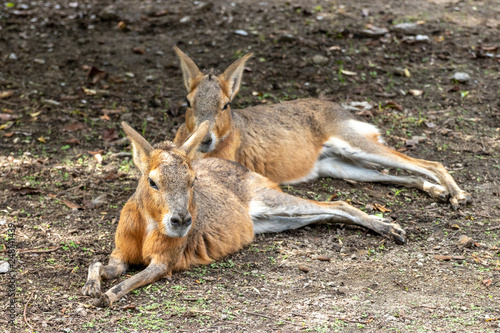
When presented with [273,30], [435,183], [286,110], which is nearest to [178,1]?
[273,30]

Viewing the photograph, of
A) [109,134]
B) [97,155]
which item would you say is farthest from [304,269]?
[109,134]

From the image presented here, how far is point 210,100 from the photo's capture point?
609 centimetres

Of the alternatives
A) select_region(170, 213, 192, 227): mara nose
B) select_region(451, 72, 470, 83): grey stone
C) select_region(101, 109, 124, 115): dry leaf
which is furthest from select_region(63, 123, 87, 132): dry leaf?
select_region(451, 72, 470, 83): grey stone

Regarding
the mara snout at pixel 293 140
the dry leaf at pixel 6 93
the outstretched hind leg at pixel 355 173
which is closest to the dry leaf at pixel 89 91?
the dry leaf at pixel 6 93

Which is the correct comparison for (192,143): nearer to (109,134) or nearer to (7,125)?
(109,134)

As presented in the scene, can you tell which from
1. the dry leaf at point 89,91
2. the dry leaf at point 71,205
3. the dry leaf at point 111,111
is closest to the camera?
the dry leaf at point 71,205

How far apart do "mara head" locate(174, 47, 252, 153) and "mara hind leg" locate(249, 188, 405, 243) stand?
88 cm

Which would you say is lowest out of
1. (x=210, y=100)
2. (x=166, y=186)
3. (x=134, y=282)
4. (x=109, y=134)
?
(x=109, y=134)

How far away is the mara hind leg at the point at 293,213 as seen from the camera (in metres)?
5.46

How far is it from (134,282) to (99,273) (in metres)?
0.26

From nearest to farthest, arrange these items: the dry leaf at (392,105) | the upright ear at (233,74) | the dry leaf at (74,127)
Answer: the upright ear at (233,74), the dry leaf at (74,127), the dry leaf at (392,105)

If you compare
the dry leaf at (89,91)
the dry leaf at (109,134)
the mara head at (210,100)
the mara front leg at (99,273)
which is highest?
the mara head at (210,100)

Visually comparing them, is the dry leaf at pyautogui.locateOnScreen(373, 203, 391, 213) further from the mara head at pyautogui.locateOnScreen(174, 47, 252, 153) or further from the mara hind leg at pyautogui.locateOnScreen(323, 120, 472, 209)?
the mara head at pyautogui.locateOnScreen(174, 47, 252, 153)

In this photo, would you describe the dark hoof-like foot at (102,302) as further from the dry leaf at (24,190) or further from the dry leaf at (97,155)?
the dry leaf at (97,155)
